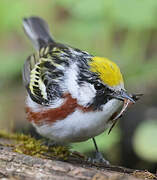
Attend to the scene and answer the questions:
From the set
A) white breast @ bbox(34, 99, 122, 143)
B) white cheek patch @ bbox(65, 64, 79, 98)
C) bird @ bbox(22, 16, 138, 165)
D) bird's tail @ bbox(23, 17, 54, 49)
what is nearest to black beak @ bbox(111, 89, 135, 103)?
bird @ bbox(22, 16, 138, 165)

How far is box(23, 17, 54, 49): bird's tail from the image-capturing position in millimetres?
5966

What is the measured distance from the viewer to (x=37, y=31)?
6145 millimetres

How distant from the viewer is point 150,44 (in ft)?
29.6

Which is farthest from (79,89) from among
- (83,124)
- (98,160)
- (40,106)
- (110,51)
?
(110,51)

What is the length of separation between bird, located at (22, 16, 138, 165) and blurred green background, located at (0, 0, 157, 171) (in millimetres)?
1069

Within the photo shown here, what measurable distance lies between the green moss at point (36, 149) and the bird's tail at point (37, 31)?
1.56 metres

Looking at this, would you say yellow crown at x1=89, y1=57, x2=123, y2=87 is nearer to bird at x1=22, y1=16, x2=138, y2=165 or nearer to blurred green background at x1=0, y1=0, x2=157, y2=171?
bird at x1=22, y1=16, x2=138, y2=165

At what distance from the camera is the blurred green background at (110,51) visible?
6367 millimetres

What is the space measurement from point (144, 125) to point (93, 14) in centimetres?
201

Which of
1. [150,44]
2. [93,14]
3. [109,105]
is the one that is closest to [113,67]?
[109,105]

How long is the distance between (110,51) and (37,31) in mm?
2150

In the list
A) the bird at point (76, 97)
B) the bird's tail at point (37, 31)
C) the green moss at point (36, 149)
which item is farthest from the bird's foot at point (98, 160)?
the bird's tail at point (37, 31)

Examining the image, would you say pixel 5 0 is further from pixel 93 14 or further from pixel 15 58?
pixel 93 14

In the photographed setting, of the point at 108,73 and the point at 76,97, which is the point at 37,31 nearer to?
the point at 76,97
